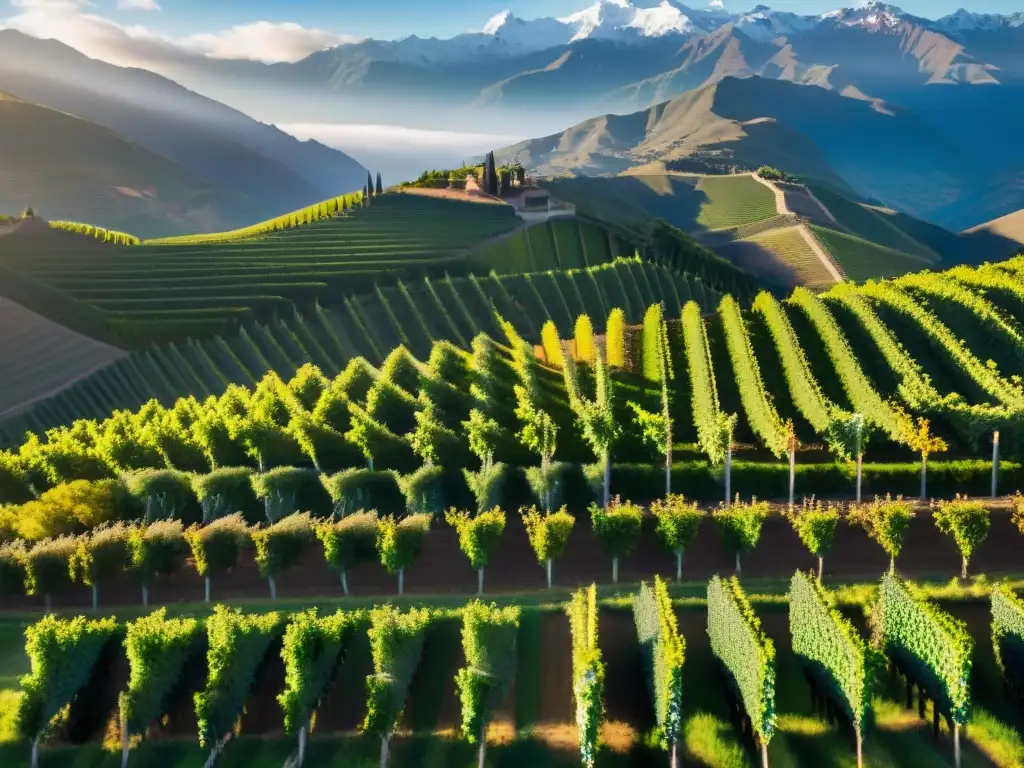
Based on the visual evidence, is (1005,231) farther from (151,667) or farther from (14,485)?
(151,667)

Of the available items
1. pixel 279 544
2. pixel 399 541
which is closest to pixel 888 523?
pixel 399 541

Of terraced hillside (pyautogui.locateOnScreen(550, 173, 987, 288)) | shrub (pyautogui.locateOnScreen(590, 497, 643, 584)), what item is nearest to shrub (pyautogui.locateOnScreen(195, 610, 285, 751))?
shrub (pyautogui.locateOnScreen(590, 497, 643, 584))

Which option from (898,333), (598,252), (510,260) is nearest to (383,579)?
(898,333)

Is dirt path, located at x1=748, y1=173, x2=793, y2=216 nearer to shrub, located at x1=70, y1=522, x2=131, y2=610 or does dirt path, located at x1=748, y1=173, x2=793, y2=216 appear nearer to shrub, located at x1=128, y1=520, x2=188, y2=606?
shrub, located at x1=128, y1=520, x2=188, y2=606

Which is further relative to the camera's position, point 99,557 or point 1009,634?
point 99,557

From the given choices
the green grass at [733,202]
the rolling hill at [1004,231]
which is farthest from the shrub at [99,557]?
the rolling hill at [1004,231]

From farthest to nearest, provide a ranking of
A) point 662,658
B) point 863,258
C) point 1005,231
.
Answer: point 1005,231 → point 863,258 → point 662,658

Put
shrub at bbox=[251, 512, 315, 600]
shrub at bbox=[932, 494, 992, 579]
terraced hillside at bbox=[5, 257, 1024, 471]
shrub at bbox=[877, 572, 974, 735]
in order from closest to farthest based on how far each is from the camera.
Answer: shrub at bbox=[877, 572, 974, 735] < shrub at bbox=[932, 494, 992, 579] < shrub at bbox=[251, 512, 315, 600] < terraced hillside at bbox=[5, 257, 1024, 471]

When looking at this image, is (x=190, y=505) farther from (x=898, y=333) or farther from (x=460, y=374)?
(x=898, y=333)
